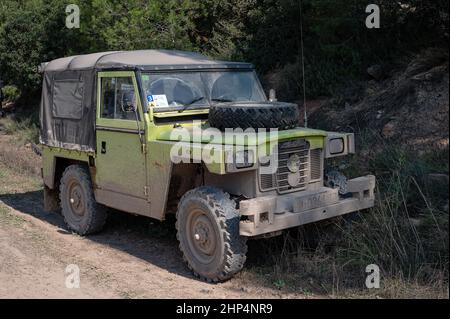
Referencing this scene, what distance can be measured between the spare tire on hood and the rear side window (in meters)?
2.23

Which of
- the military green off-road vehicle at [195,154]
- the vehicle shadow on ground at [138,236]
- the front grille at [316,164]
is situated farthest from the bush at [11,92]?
the front grille at [316,164]

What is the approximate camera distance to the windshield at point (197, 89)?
21.3ft

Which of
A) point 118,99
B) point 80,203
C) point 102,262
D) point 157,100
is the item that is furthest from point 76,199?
point 157,100

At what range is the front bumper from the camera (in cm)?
534

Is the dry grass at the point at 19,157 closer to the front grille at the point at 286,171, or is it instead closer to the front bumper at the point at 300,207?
the front grille at the point at 286,171

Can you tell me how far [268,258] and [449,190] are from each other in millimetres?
1968

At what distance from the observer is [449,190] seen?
5504mm

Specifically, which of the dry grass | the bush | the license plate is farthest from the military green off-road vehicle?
the bush

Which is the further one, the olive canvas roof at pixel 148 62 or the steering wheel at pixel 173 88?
the olive canvas roof at pixel 148 62

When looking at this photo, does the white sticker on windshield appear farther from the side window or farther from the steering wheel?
the side window

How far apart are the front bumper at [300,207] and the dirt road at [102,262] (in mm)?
636

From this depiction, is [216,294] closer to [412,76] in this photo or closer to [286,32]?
[412,76]

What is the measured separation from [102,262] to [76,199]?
57.9 inches

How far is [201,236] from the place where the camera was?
18.9 ft
